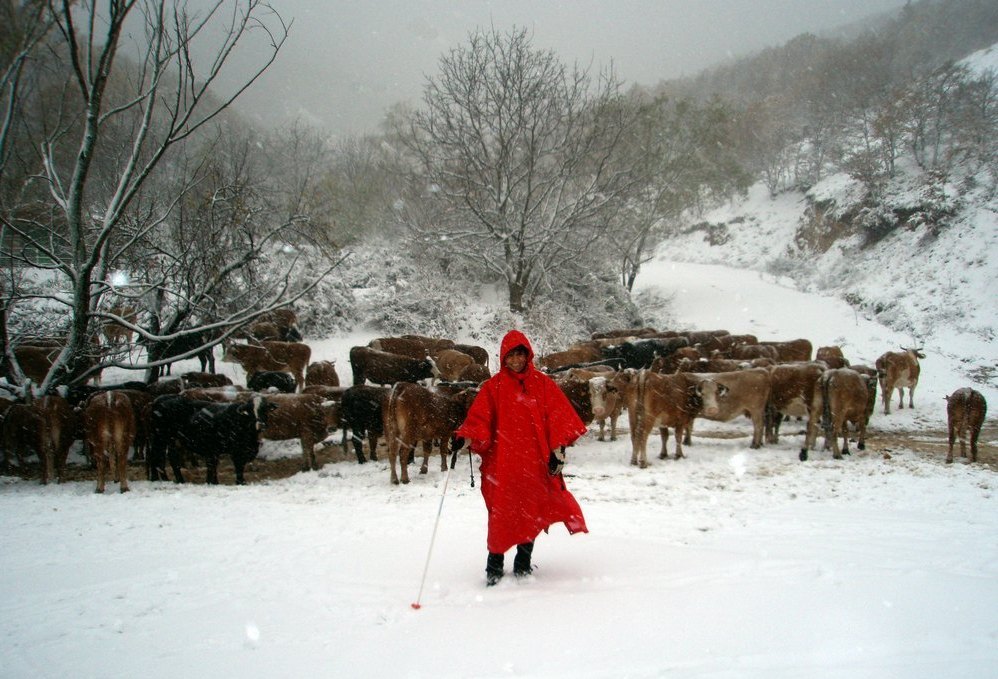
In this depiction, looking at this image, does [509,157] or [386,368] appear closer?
[386,368]

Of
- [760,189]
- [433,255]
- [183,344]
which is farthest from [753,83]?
[183,344]

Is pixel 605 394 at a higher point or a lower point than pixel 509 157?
lower

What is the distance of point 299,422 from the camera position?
28.0ft

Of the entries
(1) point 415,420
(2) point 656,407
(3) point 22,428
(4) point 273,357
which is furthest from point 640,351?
(3) point 22,428

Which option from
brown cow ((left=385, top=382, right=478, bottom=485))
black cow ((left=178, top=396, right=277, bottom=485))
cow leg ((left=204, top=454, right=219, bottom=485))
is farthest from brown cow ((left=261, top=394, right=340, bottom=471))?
brown cow ((left=385, top=382, right=478, bottom=485))

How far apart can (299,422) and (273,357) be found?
5.93 m

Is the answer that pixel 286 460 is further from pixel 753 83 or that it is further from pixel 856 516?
pixel 753 83

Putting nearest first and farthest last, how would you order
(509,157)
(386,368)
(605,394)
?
(605,394)
(386,368)
(509,157)

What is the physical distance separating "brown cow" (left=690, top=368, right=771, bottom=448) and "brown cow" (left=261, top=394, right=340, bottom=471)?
20.5 ft

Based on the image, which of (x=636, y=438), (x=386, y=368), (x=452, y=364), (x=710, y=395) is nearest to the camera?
(x=636, y=438)

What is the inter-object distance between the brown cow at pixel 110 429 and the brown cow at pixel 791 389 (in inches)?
386

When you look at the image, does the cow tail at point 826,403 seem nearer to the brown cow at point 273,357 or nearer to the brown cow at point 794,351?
the brown cow at point 794,351

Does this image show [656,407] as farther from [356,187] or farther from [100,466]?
[356,187]

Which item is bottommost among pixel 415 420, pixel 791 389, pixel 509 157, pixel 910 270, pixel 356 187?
pixel 415 420
